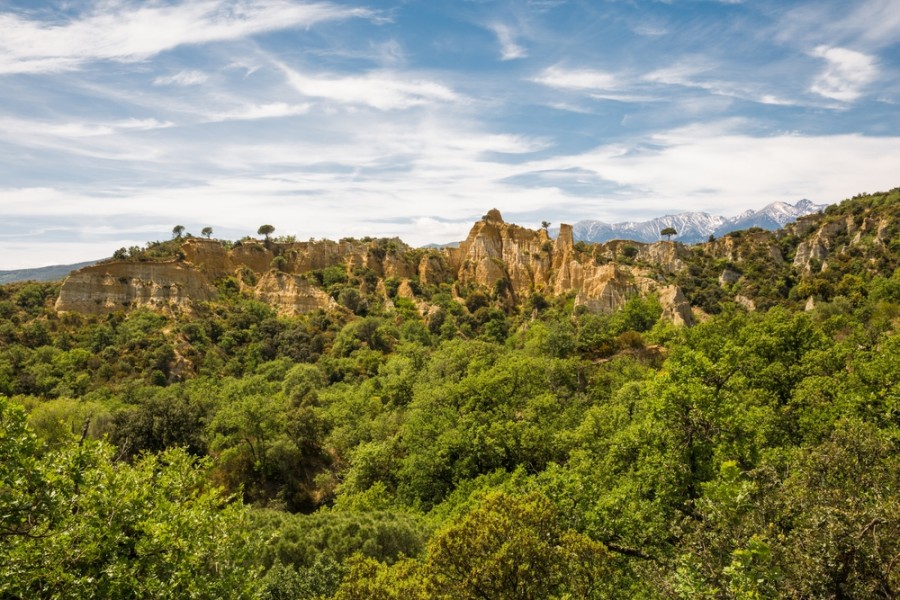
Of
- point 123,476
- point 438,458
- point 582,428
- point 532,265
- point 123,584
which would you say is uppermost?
point 532,265

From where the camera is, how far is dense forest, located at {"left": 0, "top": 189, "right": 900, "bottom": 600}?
8273 mm

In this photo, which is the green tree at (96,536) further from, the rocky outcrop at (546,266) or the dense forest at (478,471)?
the rocky outcrop at (546,266)

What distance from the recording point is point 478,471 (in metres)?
22.7

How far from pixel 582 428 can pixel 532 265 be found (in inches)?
2915

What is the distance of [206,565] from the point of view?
10070mm

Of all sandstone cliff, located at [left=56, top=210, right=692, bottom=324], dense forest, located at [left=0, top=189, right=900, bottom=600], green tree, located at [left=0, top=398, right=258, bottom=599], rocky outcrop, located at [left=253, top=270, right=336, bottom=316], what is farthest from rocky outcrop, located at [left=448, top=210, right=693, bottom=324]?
green tree, located at [left=0, top=398, right=258, bottom=599]

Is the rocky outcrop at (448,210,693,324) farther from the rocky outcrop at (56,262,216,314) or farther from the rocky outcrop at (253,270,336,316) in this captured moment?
the rocky outcrop at (56,262,216,314)

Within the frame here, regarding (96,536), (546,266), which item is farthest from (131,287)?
(96,536)

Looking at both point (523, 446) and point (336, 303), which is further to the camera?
point (336, 303)

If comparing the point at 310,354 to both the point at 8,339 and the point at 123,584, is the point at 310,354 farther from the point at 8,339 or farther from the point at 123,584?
the point at 123,584

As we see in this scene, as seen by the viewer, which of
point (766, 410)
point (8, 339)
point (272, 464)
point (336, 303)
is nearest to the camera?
point (766, 410)

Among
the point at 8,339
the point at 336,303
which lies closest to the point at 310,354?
the point at 336,303

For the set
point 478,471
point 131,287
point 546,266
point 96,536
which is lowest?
point 478,471

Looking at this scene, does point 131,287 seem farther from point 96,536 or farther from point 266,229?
point 96,536
